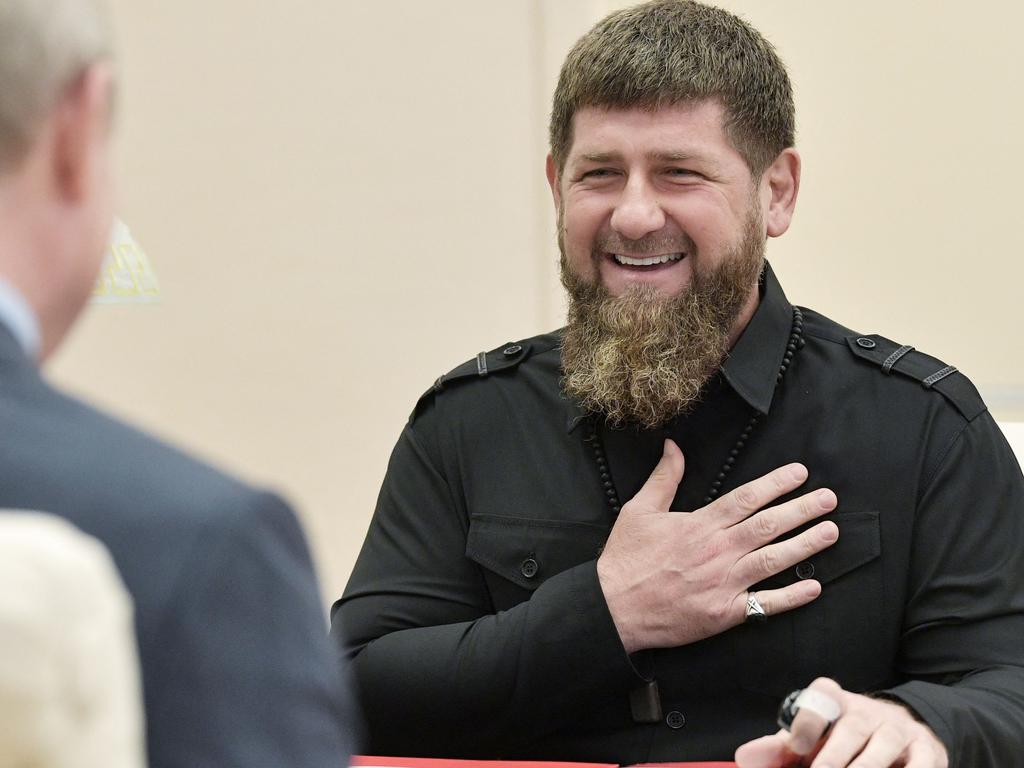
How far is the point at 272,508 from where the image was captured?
0.65 m

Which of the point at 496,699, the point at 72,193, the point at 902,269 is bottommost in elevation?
the point at 496,699

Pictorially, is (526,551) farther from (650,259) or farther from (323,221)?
(323,221)

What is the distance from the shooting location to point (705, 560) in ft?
5.21

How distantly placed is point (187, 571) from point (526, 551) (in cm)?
114

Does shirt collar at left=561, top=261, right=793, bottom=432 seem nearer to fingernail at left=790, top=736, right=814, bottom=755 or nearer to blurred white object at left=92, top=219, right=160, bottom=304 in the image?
fingernail at left=790, top=736, right=814, bottom=755

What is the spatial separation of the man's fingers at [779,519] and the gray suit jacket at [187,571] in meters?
1.01

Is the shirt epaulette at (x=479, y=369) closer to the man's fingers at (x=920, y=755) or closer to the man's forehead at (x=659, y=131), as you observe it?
the man's forehead at (x=659, y=131)

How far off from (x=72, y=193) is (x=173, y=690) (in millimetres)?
254

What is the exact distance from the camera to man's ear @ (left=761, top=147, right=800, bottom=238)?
6.07ft

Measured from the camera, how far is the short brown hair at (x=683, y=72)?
1719mm

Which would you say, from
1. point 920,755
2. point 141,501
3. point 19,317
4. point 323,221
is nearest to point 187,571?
point 141,501

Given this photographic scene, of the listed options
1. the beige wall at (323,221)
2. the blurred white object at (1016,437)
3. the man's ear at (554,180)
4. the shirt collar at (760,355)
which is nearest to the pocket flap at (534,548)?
the shirt collar at (760,355)

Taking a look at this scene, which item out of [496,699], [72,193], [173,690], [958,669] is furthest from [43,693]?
[958,669]

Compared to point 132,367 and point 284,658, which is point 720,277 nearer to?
point 284,658
